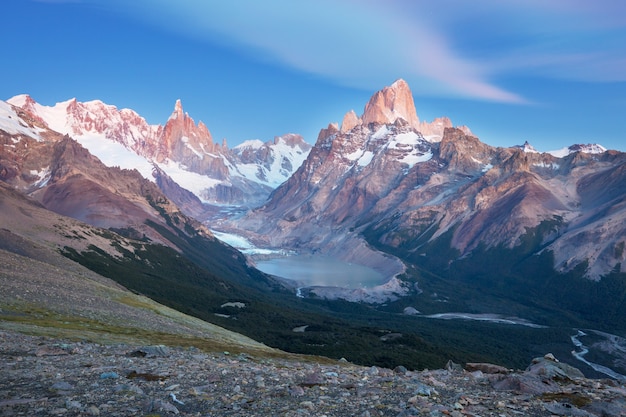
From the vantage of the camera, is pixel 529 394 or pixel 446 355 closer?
pixel 529 394

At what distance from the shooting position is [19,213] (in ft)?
602

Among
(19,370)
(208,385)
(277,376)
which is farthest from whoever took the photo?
(277,376)

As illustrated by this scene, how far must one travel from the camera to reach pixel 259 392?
24.5 metres

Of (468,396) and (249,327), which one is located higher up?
(468,396)

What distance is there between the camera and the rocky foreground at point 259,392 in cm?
2075

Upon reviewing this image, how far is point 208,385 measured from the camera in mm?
25703

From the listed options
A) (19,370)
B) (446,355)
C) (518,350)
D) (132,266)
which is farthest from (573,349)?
(19,370)

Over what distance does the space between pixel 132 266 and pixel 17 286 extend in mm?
124302

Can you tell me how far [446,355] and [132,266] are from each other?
120440mm

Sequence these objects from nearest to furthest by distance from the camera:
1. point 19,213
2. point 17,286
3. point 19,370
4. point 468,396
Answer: point 468,396
point 19,370
point 17,286
point 19,213

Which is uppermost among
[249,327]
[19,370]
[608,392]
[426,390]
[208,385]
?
[608,392]

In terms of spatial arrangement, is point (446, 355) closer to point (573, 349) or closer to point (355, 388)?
point (573, 349)

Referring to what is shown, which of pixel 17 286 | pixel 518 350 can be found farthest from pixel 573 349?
pixel 17 286

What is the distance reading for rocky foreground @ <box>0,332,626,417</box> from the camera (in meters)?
20.8
